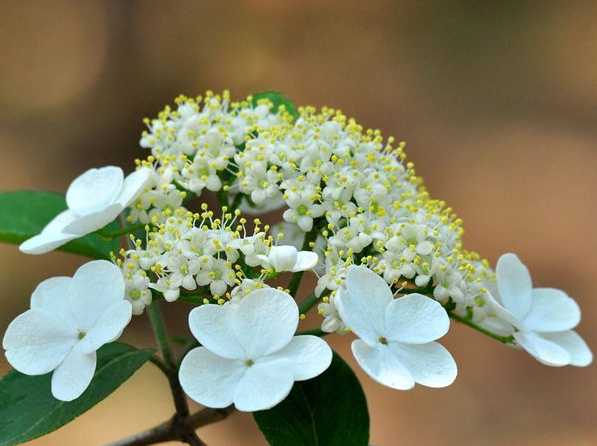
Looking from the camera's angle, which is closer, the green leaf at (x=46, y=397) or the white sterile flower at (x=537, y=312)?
the green leaf at (x=46, y=397)

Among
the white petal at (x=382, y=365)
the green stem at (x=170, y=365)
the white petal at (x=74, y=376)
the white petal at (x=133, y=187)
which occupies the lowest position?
the green stem at (x=170, y=365)

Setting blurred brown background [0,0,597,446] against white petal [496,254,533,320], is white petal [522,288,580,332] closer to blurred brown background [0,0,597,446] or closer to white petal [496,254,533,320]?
white petal [496,254,533,320]

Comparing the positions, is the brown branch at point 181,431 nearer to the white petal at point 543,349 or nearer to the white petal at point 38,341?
the white petal at point 38,341

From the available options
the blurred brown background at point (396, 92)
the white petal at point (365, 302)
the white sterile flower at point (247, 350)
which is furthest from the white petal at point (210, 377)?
the blurred brown background at point (396, 92)

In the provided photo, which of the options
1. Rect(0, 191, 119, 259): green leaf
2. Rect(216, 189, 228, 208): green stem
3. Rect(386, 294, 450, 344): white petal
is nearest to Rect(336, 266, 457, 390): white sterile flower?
Rect(386, 294, 450, 344): white petal

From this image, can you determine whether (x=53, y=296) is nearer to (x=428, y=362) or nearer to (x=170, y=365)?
(x=170, y=365)
